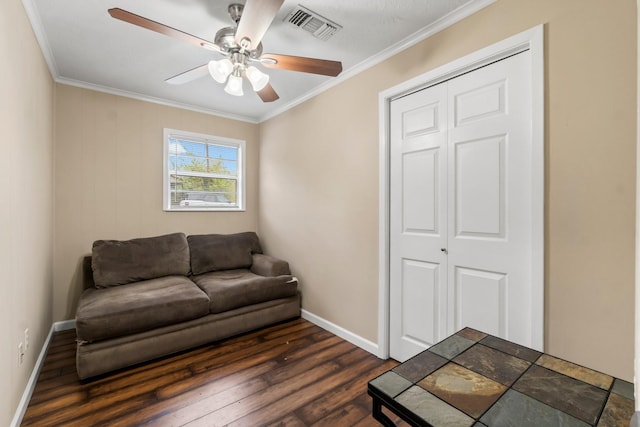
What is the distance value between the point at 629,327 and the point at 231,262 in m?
3.30

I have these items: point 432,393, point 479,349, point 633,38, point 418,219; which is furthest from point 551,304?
point 633,38

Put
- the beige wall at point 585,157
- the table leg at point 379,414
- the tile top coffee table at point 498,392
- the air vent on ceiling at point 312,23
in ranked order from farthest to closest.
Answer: the air vent on ceiling at point 312,23 → the beige wall at point 585,157 → the table leg at point 379,414 → the tile top coffee table at point 498,392

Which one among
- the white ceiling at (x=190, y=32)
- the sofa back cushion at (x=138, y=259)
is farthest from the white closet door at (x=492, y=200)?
the sofa back cushion at (x=138, y=259)

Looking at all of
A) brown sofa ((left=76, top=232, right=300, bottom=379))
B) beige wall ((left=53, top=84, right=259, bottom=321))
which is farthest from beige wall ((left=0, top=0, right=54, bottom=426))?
beige wall ((left=53, top=84, right=259, bottom=321))

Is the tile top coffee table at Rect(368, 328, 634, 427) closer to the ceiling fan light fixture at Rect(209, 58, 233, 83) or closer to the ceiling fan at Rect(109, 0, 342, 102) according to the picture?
the ceiling fan at Rect(109, 0, 342, 102)

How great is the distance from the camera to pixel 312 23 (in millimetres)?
1999

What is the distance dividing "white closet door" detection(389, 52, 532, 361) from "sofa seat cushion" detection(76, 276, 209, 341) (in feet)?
5.73

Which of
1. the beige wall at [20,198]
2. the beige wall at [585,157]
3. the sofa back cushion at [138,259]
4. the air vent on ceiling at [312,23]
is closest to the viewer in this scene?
the beige wall at [585,157]

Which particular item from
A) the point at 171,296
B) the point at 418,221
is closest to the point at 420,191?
the point at 418,221

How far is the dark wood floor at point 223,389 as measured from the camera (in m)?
1.72

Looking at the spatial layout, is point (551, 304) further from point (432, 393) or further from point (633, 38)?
point (633, 38)

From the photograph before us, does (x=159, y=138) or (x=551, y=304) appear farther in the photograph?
(x=159, y=138)

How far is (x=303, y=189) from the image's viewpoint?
3307 millimetres

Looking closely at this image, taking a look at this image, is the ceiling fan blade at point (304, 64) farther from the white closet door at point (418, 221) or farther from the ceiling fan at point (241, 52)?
the white closet door at point (418, 221)
